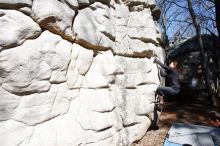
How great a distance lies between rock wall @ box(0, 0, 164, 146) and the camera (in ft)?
15.0

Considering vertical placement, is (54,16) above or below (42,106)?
above

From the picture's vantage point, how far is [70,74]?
5.57 m

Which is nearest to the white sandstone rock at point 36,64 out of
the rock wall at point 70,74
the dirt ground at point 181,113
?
the rock wall at point 70,74

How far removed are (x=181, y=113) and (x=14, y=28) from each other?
7.06 meters

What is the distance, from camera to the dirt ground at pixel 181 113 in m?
8.07

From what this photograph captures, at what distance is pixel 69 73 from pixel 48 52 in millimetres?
650

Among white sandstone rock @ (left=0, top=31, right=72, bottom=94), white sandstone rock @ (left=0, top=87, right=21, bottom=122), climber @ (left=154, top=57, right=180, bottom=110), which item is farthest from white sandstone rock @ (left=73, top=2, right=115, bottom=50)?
climber @ (left=154, top=57, right=180, bottom=110)

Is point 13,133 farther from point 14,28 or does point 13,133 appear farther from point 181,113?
point 181,113

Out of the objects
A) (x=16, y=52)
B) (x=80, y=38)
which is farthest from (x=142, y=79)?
(x=16, y=52)

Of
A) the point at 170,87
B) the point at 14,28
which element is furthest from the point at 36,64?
the point at 170,87

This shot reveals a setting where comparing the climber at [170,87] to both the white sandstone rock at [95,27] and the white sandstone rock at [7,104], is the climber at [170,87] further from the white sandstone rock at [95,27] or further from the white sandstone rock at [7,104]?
the white sandstone rock at [7,104]

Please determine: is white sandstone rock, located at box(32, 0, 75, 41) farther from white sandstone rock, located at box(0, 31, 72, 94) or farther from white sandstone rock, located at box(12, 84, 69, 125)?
white sandstone rock, located at box(12, 84, 69, 125)

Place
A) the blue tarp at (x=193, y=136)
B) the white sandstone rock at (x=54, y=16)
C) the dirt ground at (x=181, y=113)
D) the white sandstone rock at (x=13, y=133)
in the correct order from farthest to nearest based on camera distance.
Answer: the dirt ground at (x=181, y=113) → the blue tarp at (x=193, y=136) → the white sandstone rock at (x=54, y=16) → the white sandstone rock at (x=13, y=133)

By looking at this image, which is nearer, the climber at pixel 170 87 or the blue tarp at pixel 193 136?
the blue tarp at pixel 193 136
